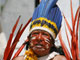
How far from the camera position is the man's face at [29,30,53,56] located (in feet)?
3.37

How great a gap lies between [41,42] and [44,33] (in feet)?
0.19

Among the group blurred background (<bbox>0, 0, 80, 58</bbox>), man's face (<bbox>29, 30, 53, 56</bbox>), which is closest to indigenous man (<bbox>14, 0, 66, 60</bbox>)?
man's face (<bbox>29, 30, 53, 56</bbox>)

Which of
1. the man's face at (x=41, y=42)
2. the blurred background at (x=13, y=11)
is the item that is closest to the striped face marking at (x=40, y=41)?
the man's face at (x=41, y=42)

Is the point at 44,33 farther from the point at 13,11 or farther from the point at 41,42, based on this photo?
the point at 13,11

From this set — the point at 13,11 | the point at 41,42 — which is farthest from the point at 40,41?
the point at 13,11

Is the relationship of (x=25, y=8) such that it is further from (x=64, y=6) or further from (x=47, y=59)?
(x=47, y=59)

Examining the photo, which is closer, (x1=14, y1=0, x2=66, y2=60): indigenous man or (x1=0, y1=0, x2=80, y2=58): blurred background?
(x1=14, y1=0, x2=66, y2=60): indigenous man

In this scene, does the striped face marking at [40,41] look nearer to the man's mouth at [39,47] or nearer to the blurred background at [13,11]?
the man's mouth at [39,47]

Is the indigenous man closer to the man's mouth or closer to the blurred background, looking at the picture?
the man's mouth

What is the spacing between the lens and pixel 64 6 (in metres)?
1.33

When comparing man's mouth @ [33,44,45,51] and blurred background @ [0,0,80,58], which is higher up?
blurred background @ [0,0,80,58]

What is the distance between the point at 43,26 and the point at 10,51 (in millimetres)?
264

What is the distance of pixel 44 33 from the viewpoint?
104 cm

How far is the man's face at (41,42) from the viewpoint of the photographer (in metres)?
1.03
